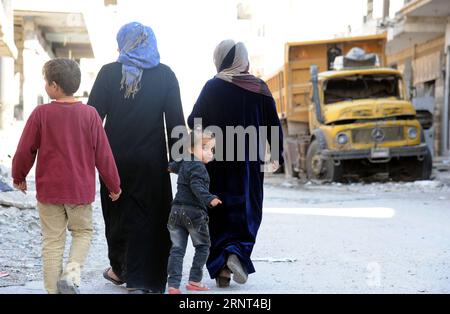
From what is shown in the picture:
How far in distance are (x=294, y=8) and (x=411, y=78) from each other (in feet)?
61.8

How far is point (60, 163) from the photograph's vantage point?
4.55 meters

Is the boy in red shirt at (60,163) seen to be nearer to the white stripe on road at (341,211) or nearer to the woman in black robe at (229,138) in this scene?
the woman in black robe at (229,138)

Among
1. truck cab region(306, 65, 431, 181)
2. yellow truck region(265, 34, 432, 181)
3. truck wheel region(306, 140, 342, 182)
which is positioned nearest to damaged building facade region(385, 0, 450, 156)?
yellow truck region(265, 34, 432, 181)

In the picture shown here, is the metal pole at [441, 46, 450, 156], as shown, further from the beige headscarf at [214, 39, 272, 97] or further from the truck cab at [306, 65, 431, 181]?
the beige headscarf at [214, 39, 272, 97]

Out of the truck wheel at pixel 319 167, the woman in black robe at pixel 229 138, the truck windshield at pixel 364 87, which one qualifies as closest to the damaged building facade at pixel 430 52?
the truck windshield at pixel 364 87

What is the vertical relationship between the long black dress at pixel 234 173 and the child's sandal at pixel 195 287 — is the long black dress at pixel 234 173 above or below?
above

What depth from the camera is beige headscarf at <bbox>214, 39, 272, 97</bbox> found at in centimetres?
584

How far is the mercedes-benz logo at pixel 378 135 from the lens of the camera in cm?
1571

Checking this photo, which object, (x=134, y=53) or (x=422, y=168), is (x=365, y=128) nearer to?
(x=422, y=168)

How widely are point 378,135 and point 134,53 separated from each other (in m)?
11.0

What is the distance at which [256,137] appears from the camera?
5.95m

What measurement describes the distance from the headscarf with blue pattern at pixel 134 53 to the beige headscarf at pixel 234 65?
2.22 feet

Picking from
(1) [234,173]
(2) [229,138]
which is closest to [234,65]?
(2) [229,138]

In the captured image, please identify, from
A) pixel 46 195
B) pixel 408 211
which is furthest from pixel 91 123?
pixel 408 211
